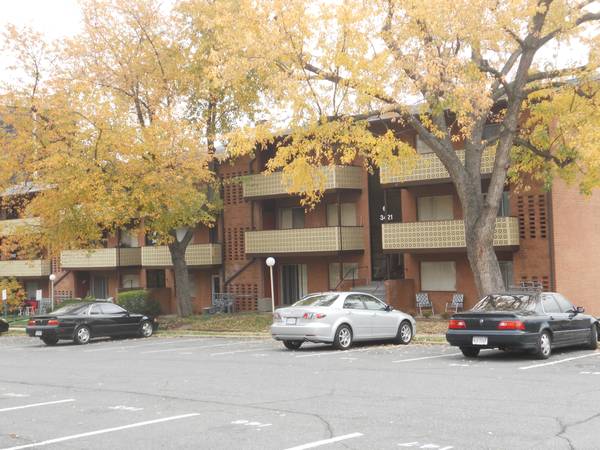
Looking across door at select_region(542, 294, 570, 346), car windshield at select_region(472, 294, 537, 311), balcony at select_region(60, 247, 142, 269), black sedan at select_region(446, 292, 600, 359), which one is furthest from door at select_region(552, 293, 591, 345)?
balcony at select_region(60, 247, 142, 269)

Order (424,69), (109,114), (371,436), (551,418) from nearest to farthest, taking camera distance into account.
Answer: (371,436) → (551,418) → (424,69) → (109,114)

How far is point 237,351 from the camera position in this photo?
2088 cm

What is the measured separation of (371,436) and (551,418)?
2.34 m

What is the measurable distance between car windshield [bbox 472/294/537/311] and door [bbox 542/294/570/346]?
1.22ft

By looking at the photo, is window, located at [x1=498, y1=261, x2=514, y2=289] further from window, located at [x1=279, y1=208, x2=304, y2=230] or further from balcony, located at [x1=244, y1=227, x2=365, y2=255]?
window, located at [x1=279, y1=208, x2=304, y2=230]

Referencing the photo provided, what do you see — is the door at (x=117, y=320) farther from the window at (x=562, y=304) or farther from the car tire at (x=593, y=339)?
the car tire at (x=593, y=339)

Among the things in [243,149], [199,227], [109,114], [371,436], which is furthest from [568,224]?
[371,436]

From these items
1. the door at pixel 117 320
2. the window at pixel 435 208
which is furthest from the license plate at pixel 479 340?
the window at pixel 435 208

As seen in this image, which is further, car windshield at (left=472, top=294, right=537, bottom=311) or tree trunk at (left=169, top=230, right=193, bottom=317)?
tree trunk at (left=169, top=230, right=193, bottom=317)

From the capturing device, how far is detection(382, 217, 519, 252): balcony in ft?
98.5

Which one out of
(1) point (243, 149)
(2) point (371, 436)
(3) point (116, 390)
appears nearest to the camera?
(2) point (371, 436)

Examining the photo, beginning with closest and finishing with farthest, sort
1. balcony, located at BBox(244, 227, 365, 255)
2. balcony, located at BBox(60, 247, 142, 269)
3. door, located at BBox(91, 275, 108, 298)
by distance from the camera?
1. balcony, located at BBox(244, 227, 365, 255)
2. balcony, located at BBox(60, 247, 142, 269)
3. door, located at BBox(91, 275, 108, 298)

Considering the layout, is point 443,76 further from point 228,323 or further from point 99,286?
point 99,286

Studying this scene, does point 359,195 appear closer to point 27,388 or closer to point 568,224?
point 568,224
